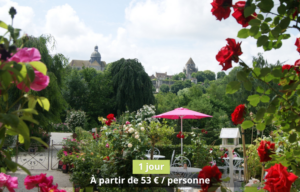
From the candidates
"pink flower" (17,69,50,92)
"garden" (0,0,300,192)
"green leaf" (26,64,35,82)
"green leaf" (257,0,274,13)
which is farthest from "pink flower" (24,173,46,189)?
"green leaf" (257,0,274,13)

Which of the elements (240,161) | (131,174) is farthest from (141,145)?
(240,161)

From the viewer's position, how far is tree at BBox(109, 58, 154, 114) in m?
19.5

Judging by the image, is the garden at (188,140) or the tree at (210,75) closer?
the garden at (188,140)

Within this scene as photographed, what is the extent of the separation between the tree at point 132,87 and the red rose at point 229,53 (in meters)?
18.3

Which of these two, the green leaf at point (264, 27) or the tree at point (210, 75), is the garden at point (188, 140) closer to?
the green leaf at point (264, 27)

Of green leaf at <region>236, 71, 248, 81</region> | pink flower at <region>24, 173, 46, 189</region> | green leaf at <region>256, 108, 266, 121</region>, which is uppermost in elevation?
green leaf at <region>236, 71, 248, 81</region>

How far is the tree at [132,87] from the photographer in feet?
63.8

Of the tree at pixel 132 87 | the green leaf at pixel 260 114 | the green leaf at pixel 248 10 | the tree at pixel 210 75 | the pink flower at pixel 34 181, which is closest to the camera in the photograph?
the green leaf at pixel 248 10

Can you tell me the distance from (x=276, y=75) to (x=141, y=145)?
3416 mm

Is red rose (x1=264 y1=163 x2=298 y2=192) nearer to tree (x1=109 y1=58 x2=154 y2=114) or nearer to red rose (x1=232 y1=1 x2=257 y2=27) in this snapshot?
red rose (x1=232 y1=1 x2=257 y2=27)

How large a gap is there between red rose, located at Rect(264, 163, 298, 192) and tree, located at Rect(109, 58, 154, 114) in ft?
60.3

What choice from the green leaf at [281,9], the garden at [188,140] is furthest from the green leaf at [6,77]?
the green leaf at [281,9]

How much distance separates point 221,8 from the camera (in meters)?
1.00

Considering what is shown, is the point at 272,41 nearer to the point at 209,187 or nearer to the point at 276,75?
the point at 276,75
